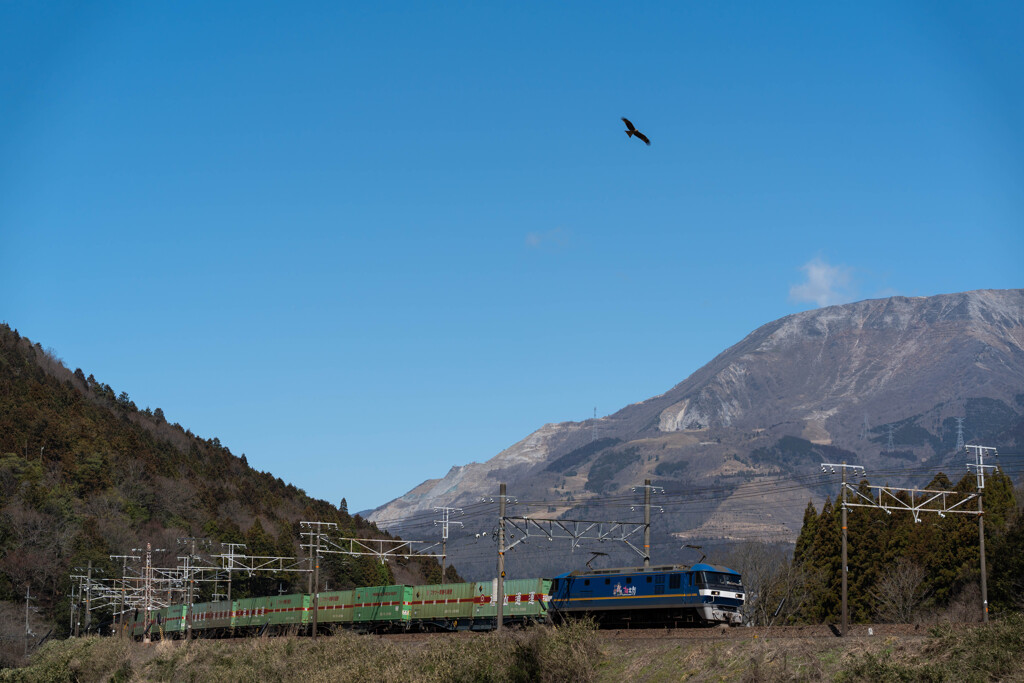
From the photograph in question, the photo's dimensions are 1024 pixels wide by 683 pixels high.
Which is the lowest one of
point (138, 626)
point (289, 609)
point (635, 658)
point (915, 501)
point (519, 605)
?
point (138, 626)

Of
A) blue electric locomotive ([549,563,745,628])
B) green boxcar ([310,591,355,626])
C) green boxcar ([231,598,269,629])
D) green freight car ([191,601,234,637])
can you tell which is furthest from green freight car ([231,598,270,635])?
blue electric locomotive ([549,563,745,628])

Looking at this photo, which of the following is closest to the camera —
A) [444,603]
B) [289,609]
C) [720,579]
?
[720,579]

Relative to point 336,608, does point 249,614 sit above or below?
below

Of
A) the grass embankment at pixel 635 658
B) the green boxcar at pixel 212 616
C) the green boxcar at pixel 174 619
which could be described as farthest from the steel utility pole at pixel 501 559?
the green boxcar at pixel 174 619

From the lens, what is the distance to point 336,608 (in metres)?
77.6

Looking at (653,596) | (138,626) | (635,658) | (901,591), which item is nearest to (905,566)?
(901,591)

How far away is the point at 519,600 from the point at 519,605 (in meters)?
0.35

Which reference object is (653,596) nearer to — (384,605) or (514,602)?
(514,602)

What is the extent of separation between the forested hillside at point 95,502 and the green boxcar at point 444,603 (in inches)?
1992

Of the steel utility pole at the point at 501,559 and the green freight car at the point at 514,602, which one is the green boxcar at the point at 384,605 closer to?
the green freight car at the point at 514,602

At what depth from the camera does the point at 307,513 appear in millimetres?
182000

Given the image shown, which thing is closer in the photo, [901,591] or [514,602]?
[514,602]

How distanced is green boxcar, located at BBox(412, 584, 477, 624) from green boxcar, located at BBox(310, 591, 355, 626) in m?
7.78

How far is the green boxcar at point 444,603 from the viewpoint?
6531 centimetres
